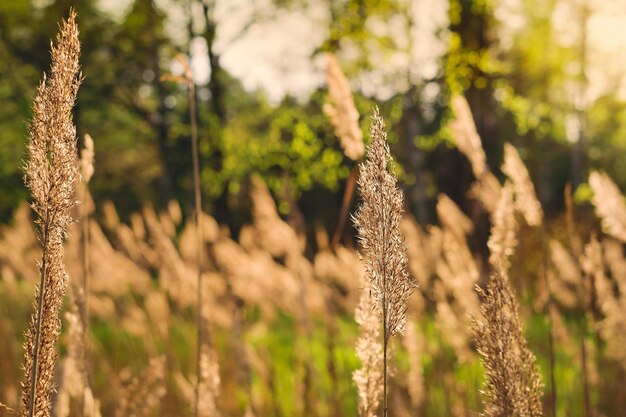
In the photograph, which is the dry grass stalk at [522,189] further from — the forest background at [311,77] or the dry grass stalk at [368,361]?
the forest background at [311,77]

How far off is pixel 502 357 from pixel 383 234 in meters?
0.27

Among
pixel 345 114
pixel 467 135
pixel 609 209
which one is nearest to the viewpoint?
pixel 345 114

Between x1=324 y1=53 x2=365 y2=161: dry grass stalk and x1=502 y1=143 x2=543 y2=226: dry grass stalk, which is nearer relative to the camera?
x1=324 y1=53 x2=365 y2=161: dry grass stalk

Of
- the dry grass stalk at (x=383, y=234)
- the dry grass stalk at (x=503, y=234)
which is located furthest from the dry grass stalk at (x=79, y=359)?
the dry grass stalk at (x=503, y=234)

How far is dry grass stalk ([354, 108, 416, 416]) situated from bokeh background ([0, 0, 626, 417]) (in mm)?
1052

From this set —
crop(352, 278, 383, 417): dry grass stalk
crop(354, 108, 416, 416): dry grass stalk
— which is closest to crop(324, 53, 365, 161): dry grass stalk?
crop(352, 278, 383, 417): dry grass stalk

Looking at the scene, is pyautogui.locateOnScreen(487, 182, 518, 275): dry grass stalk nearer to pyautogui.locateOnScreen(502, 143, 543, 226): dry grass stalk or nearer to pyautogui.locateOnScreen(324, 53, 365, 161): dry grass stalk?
pyautogui.locateOnScreen(502, 143, 543, 226): dry grass stalk

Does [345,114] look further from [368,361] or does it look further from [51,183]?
[51,183]

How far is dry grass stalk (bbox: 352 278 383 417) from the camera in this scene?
3.79 feet

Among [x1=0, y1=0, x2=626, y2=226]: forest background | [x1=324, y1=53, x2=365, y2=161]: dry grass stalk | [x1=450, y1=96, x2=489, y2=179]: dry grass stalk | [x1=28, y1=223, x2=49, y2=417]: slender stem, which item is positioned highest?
[x1=0, y1=0, x2=626, y2=226]: forest background

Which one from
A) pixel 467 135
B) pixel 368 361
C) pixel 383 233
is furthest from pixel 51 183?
pixel 467 135

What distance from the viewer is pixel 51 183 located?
98cm

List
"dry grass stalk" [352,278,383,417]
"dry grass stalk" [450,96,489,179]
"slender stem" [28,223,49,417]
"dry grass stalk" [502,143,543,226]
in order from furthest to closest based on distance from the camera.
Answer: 1. "dry grass stalk" [450,96,489,179]
2. "dry grass stalk" [502,143,543,226]
3. "dry grass stalk" [352,278,383,417]
4. "slender stem" [28,223,49,417]

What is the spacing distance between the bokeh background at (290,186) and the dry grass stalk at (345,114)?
799mm
